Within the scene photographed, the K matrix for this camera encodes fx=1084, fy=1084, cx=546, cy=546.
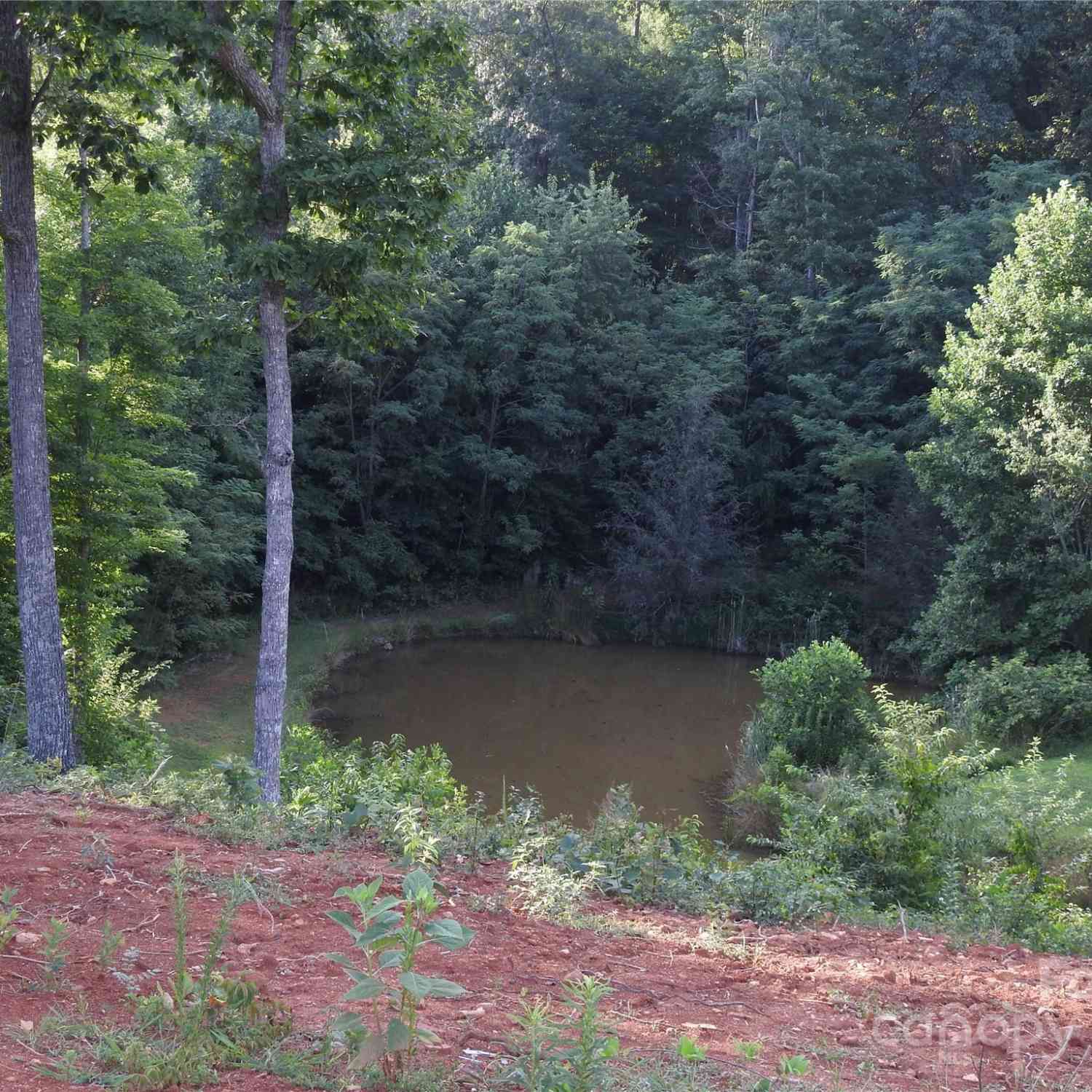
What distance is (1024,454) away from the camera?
56.5 feet

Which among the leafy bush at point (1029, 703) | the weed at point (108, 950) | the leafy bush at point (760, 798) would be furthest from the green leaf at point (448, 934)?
the leafy bush at point (1029, 703)

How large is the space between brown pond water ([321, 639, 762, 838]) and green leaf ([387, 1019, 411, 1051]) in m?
10.1

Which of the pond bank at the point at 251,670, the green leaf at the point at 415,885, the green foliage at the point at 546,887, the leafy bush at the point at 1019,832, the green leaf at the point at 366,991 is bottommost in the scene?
the pond bank at the point at 251,670

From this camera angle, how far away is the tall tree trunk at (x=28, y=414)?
9.09 metres

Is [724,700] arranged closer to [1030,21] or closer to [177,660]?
[177,660]

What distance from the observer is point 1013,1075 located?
131 inches

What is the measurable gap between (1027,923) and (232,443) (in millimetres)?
16122

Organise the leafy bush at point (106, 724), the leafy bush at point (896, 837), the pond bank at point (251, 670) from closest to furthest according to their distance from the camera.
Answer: the leafy bush at point (896, 837) → the leafy bush at point (106, 724) → the pond bank at point (251, 670)

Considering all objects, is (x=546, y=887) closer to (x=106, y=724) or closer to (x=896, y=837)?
(x=896, y=837)

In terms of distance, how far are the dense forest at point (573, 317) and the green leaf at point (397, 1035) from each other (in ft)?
22.9

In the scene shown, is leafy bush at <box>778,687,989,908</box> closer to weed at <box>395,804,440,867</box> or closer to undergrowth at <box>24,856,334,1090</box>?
weed at <box>395,804,440,867</box>

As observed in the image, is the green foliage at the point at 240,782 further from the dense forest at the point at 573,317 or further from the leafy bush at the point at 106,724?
the leafy bush at the point at 106,724

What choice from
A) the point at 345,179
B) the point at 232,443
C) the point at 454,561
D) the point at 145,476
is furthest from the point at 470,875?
the point at 454,561

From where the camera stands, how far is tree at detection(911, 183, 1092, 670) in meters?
16.9
